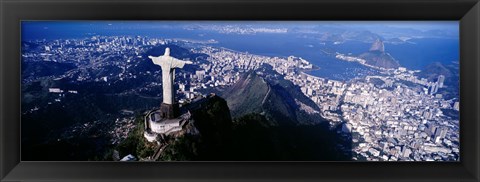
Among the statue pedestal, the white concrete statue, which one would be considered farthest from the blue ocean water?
the statue pedestal

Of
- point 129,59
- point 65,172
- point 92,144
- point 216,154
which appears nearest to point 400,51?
point 216,154

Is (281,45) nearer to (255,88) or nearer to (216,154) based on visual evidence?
(255,88)

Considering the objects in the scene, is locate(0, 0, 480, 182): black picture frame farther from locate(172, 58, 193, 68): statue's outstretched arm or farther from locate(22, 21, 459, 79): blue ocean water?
locate(172, 58, 193, 68): statue's outstretched arm

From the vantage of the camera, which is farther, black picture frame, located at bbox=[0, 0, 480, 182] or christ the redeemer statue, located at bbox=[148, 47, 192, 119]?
christ the redeemer statue, located at bbox=[148, 47, 192, 119]

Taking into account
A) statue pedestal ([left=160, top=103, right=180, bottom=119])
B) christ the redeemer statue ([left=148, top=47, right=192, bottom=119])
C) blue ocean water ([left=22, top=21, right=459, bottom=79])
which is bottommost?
statue pedestal ([left=160, top=103, right=180, bottom=119])

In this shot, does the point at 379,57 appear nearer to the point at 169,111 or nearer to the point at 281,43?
the point at 281,43
